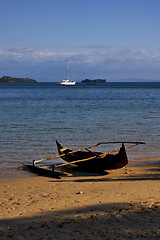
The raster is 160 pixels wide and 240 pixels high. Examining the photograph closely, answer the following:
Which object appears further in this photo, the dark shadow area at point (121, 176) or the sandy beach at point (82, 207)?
the dark shadow area at point (121, 176)

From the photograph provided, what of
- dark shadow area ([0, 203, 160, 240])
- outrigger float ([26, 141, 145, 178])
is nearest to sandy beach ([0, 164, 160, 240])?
dark shadow area ([0, 203, 160, 240])

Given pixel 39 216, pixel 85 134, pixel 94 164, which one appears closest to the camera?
pixel 39 216

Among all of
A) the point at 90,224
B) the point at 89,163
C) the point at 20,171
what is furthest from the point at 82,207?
the point at 20,171

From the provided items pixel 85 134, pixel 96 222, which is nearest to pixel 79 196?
pixel 96 222

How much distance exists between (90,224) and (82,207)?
1.11 meters

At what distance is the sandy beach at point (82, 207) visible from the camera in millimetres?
5758

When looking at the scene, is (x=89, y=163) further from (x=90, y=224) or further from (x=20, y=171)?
(x=90, y=224)

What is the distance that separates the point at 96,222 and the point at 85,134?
513 inches

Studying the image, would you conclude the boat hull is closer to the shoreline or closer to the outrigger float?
the outrigger float

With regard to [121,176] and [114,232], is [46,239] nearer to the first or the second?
[114,232]

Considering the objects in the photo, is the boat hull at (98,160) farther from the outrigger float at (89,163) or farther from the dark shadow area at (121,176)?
the dark shadow area at (121,176)

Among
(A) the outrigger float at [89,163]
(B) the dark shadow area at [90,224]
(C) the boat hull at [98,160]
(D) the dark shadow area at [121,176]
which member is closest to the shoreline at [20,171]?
(A) the outrigger float at [89,163]

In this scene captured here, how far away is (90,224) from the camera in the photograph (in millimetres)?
6070

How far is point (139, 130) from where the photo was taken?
68.6 ft
